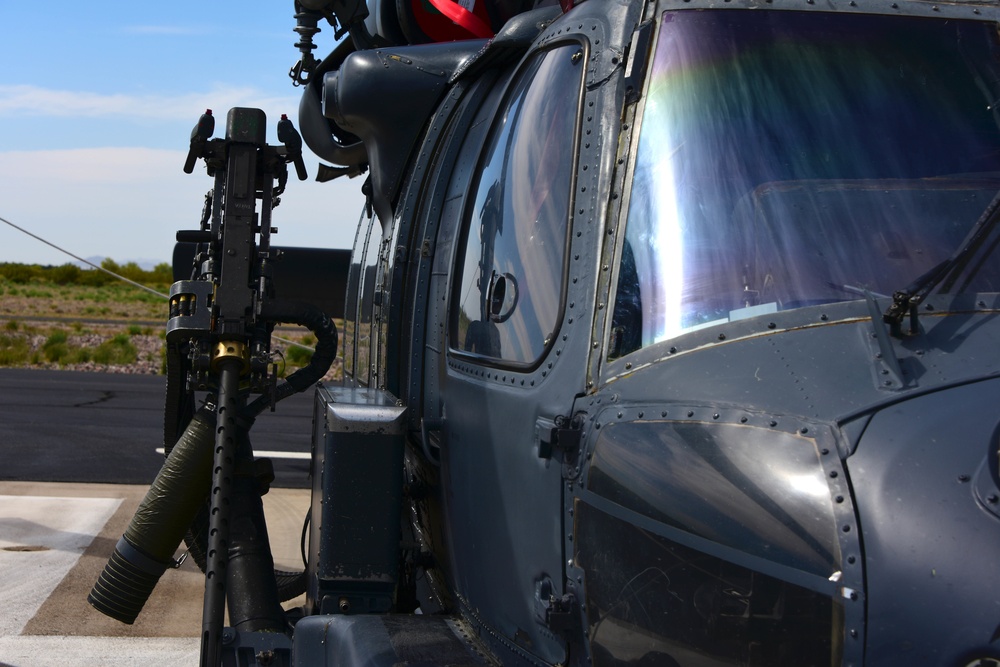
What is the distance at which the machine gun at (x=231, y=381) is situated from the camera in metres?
3.79

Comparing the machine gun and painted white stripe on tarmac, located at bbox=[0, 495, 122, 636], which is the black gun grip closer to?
the machine gun

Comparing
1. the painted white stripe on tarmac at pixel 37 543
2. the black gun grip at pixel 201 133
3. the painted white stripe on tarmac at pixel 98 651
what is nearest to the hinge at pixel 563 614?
the black gun grip at pixel 201 133

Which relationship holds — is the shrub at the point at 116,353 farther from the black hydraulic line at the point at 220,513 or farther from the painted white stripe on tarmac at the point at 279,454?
the black hydraulic line at the point at 220,513

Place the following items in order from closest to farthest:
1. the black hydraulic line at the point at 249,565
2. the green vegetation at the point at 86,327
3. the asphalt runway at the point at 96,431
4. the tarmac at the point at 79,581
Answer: the black hydraulic line at the point at 249,565, the tarmac at the point at 79,581, the asphalt runway at the point at 96,431, the green vegetation at the point at 86,327

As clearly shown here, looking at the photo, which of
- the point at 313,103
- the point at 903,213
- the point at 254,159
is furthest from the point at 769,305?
the point at 313,103

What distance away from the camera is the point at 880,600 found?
1.80 metres

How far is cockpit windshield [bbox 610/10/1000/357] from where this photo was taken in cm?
237

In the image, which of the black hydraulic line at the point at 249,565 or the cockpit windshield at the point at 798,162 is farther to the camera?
the black hydraulic line at the point at 249,565

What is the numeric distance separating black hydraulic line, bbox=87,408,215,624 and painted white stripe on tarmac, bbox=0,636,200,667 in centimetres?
133

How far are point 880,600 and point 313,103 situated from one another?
14.3ft

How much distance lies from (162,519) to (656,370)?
228 centimetres

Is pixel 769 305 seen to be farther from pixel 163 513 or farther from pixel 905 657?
pixel 163 513

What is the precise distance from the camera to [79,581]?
6.37 meters

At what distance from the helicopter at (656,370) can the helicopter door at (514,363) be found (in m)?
0.01
